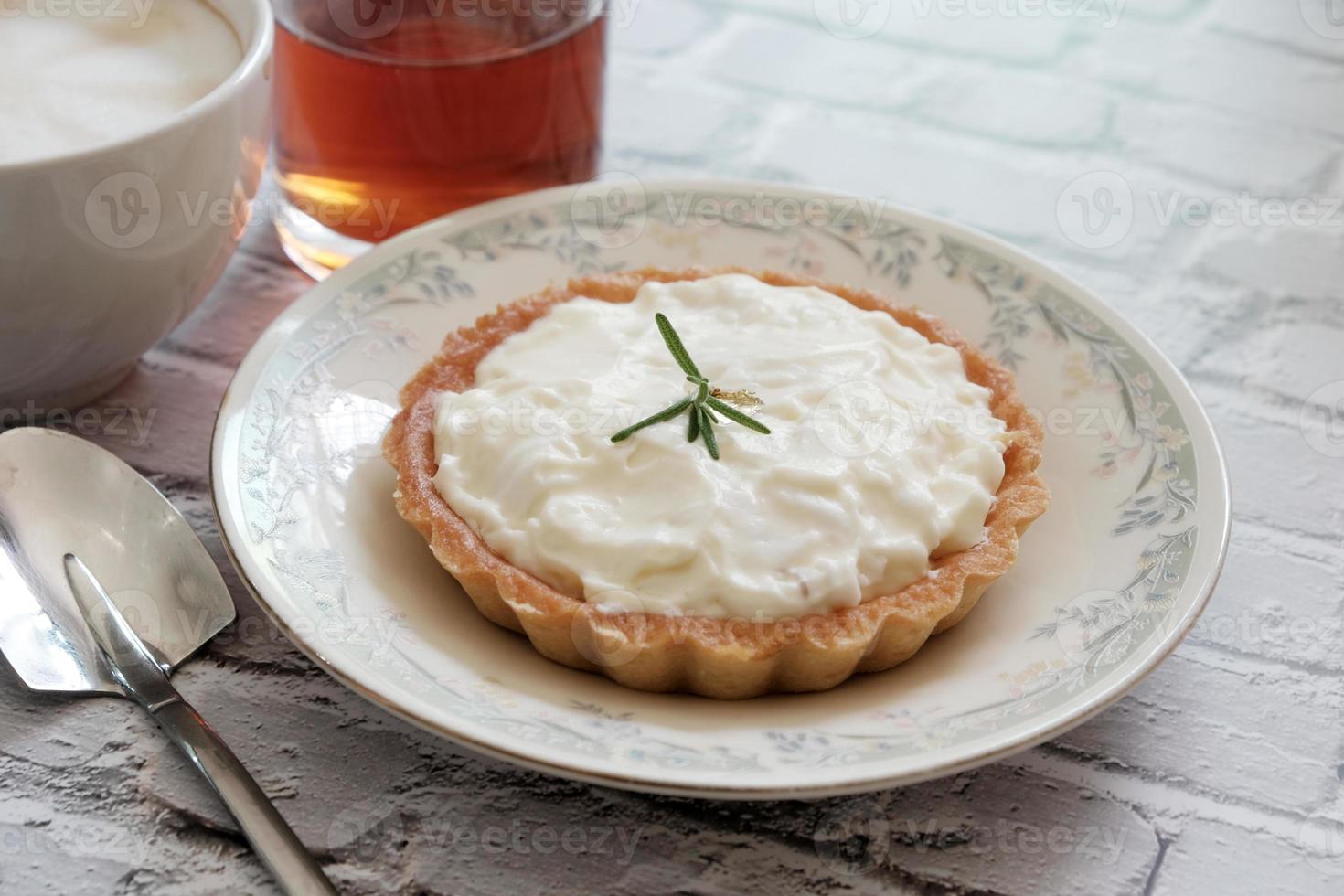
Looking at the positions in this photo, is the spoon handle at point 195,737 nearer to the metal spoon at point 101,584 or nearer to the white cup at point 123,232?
the metal spoon at point 101,584

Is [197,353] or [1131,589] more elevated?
[1131,589]

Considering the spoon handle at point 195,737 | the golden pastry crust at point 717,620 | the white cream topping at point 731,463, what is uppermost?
the white cream topping at point 731,463

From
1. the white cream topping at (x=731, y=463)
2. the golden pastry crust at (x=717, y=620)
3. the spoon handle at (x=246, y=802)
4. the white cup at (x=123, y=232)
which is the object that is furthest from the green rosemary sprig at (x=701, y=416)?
the white cup at (x=123, y=232)

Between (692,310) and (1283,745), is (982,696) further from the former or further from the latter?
(692,310)

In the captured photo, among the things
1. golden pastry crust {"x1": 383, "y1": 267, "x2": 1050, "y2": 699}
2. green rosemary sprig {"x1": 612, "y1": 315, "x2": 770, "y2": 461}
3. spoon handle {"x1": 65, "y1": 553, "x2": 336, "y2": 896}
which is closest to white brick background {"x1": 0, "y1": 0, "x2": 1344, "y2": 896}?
spoon handle {"x1": 65, "y1": 553, "x2": 336, "y2": 896}

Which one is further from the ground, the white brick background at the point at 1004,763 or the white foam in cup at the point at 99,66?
the white foam in cup at the point at 99,66

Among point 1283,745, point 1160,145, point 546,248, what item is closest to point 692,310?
point 546,248
